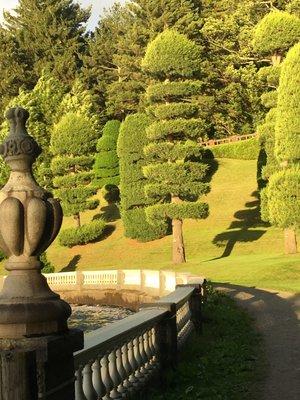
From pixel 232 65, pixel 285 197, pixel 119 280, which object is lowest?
pixel 119 280

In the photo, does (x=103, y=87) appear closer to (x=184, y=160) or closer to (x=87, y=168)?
(x=87, y=168)

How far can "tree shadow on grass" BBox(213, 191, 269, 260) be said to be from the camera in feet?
139

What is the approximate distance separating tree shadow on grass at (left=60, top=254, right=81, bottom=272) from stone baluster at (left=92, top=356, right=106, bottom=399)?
116ft

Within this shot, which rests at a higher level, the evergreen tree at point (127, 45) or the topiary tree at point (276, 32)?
the evergreen tree at point (127, 45)

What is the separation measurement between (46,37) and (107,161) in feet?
94.1

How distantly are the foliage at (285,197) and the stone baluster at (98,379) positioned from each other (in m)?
27.4

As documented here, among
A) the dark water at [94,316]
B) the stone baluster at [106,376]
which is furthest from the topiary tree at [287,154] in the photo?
the stone baluster at [106,376]

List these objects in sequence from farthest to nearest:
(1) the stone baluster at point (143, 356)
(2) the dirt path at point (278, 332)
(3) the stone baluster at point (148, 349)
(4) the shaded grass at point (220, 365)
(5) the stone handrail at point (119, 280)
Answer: (5) the stone handrail at point (119, 280) → (2) the dirt path at point (278, 332) → (4) the shaded grass at point (220, 365) → (3) the stone baluster at point (148, 349) → (1) the stone baluster at point (143, 356)

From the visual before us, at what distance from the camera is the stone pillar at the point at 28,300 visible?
5.01m

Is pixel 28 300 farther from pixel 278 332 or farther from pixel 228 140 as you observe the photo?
pixel 228 140

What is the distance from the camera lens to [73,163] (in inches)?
1857

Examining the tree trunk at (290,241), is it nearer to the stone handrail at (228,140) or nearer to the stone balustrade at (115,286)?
the stone balustrade at (115,286)

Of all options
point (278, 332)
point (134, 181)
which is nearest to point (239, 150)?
point (134, 181)

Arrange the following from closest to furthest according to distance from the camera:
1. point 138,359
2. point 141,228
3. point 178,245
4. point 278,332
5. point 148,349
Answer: point 138,359 < point 148,349 < point 278,332 < point 178,245 < point 141,228
